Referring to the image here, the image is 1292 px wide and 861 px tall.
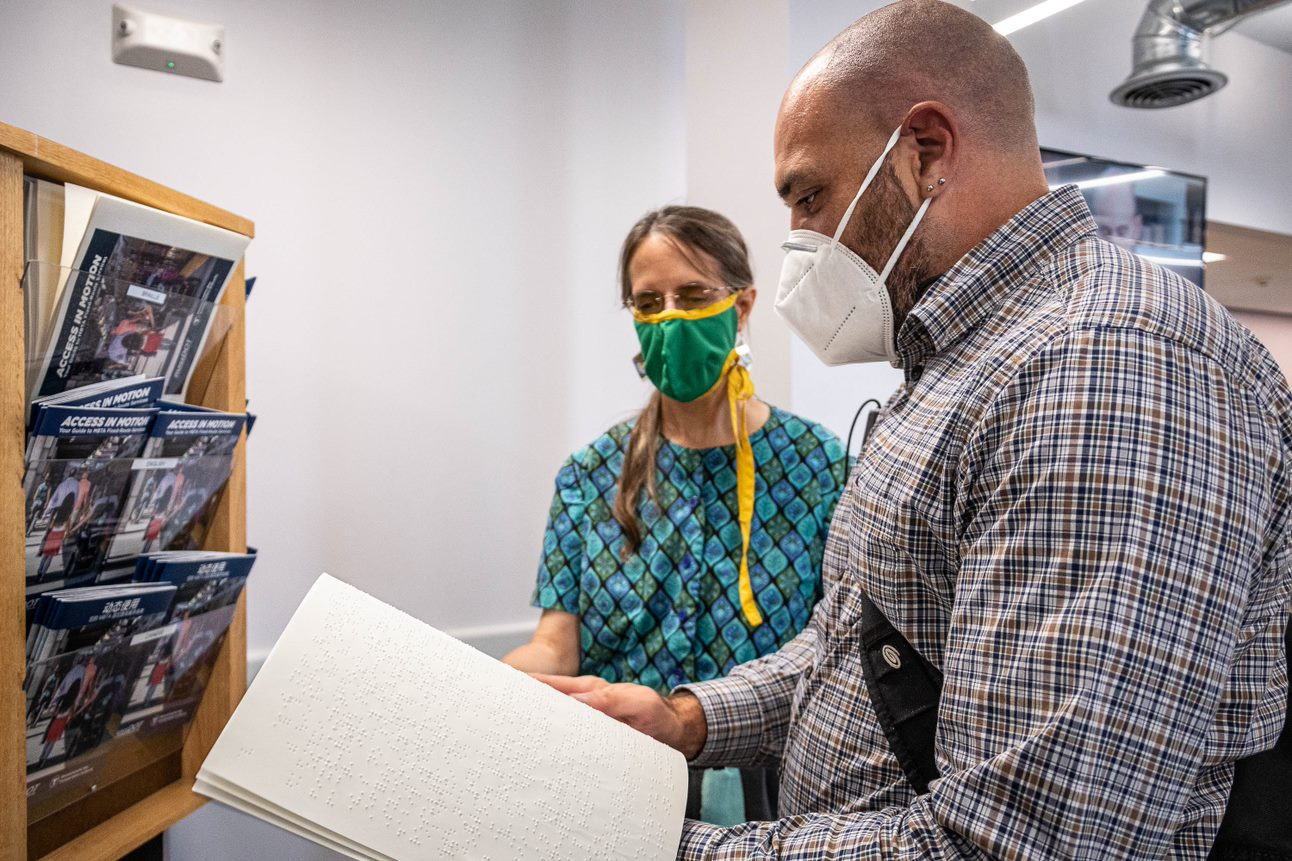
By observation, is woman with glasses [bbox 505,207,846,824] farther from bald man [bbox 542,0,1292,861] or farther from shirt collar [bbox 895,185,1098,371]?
shirt collar [bbox 895,185,1098,371]

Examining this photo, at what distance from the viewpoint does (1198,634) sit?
0.60 metres

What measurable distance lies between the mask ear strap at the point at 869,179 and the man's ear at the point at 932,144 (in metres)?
0.01

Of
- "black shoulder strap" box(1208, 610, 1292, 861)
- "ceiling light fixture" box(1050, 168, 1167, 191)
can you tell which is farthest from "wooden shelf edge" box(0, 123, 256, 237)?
"ceiling light fixture" box(1050, 168, 1167, 191)

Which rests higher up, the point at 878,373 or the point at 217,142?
the point at 217,142

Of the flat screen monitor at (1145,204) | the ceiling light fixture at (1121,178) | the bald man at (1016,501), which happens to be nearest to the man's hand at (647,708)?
the bald man at (1016,501)

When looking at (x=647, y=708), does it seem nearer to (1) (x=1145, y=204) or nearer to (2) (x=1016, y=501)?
(2) (x=1016, y=501)

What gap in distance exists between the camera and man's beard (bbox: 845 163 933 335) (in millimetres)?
869

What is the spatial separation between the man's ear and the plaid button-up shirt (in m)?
0.10

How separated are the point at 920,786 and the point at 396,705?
1.50 feet

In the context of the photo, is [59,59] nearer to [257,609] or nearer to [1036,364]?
[257,609]

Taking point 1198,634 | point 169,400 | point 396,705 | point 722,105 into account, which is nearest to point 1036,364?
point 1198,634

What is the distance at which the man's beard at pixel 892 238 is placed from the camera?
0.87 meters

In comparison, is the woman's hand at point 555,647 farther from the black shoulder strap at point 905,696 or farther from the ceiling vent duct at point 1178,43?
the ceiling vent duct at point 1178,43

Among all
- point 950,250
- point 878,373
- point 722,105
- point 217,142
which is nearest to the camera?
point 950,250
